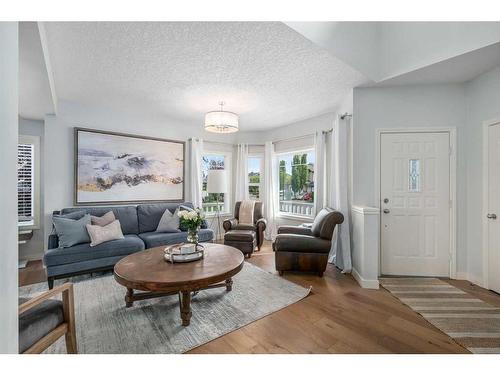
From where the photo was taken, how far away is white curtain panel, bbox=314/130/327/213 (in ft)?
13.5

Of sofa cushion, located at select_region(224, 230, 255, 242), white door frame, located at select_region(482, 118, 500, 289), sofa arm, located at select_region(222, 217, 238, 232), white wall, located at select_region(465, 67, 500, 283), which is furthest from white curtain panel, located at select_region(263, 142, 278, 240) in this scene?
white door frame, located at select_region(482, 118, 500, 289)

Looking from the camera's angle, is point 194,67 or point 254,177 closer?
point 194,67

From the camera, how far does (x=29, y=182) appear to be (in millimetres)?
3705

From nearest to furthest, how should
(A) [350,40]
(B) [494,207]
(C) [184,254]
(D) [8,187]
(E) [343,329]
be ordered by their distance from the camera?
(D) [8,187] < (E) [343,329] < (C) [184,254] < (A) [350,40] < (B) [494,207]

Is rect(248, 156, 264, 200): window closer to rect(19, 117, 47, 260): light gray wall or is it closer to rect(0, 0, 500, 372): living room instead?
rect(0, 0, 500, 372): living room

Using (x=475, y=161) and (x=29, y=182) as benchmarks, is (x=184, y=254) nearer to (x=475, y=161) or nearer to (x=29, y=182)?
(x=29, y=182)

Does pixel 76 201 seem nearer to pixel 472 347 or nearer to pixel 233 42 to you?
pixel 233 42

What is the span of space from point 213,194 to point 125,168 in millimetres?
1910

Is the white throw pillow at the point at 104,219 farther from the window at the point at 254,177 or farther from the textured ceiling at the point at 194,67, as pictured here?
the window at the point at 254,177

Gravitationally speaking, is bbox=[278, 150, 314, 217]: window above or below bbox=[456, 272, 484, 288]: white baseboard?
above

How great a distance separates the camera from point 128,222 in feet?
11.8

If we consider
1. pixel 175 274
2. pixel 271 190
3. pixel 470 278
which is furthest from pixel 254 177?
pixel 470 278

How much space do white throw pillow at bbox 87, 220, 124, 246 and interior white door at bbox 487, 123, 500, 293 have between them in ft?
15.1
